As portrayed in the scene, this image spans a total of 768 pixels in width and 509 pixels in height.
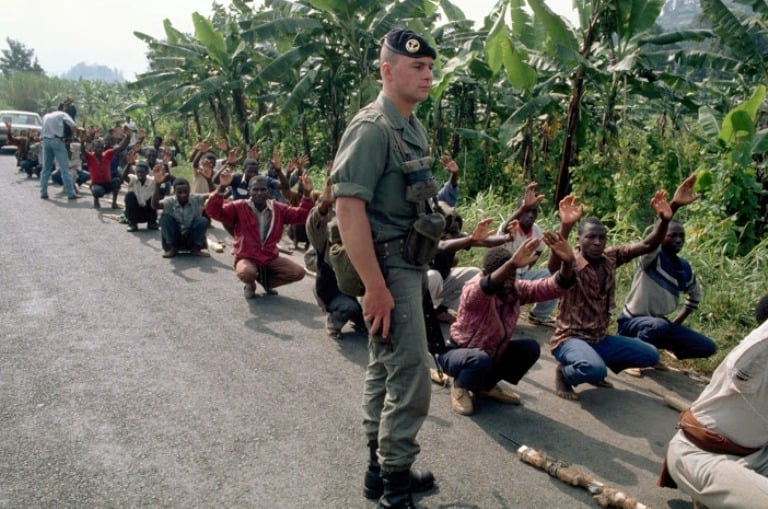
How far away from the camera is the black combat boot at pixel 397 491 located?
2.81 metres

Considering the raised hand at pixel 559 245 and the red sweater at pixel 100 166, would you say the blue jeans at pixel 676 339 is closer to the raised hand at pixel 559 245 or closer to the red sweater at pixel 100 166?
the raised hand at pixel 559 245

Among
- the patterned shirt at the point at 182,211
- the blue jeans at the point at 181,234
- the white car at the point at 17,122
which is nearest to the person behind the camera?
the blue jeans at the point at 181,234

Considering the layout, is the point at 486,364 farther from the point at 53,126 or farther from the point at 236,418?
the point at 53,126

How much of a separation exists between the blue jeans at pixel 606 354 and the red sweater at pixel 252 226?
11.1 feet

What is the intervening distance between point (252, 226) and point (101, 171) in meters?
6.45

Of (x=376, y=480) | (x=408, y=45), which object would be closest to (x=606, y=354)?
(x=376, y=480)

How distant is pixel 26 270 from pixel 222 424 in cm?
460

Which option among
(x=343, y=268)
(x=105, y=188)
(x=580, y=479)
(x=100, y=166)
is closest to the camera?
(x=343, y=268)

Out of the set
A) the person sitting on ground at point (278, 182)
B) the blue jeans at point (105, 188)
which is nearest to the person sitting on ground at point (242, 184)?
the person sitting on ground at point (278, 182)

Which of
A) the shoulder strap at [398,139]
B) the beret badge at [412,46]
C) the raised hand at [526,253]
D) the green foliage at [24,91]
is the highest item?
the green foliage at [24,91]

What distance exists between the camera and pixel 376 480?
9.94ft

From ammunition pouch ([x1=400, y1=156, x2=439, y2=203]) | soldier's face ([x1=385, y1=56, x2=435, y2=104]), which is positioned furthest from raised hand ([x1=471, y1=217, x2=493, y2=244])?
soldier's face ([x1=385, y1=56, x2=435, y2=104])

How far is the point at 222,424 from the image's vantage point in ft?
12.3

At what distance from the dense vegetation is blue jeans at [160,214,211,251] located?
3.84 m
